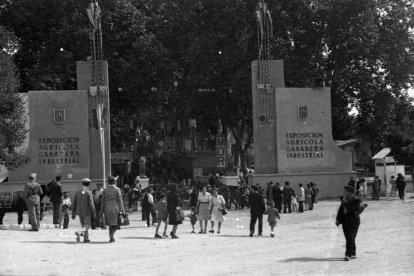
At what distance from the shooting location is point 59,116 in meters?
39.0

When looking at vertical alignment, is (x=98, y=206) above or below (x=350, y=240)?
above

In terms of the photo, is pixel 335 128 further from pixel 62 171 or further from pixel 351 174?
pixel 62 171

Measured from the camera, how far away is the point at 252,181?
1564 inches

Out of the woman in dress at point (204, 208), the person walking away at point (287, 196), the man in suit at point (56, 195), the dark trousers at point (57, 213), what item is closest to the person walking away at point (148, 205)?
the woman in dress at point (204, 208)

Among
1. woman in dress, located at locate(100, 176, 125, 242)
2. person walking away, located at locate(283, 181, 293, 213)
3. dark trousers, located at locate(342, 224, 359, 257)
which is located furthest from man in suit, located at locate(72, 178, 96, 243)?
person walking away, located at locate(283, 181, 293, 213)

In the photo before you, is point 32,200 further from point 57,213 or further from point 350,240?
point 350,240

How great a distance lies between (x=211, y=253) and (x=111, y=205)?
2.86 m

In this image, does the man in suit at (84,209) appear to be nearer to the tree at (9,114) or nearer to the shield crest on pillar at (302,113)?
the tree at (9,114)

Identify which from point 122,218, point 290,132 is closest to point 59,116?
point 290,132

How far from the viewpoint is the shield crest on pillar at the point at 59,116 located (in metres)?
38.9

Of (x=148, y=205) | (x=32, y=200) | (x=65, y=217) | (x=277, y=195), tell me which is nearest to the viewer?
(x=32, y=200)

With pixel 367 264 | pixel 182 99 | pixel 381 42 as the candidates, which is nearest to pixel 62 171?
pixel 182 99

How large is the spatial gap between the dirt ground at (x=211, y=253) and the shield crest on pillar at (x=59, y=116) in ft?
48.2

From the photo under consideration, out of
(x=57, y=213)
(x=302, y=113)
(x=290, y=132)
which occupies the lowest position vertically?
(x=57, y=213)
